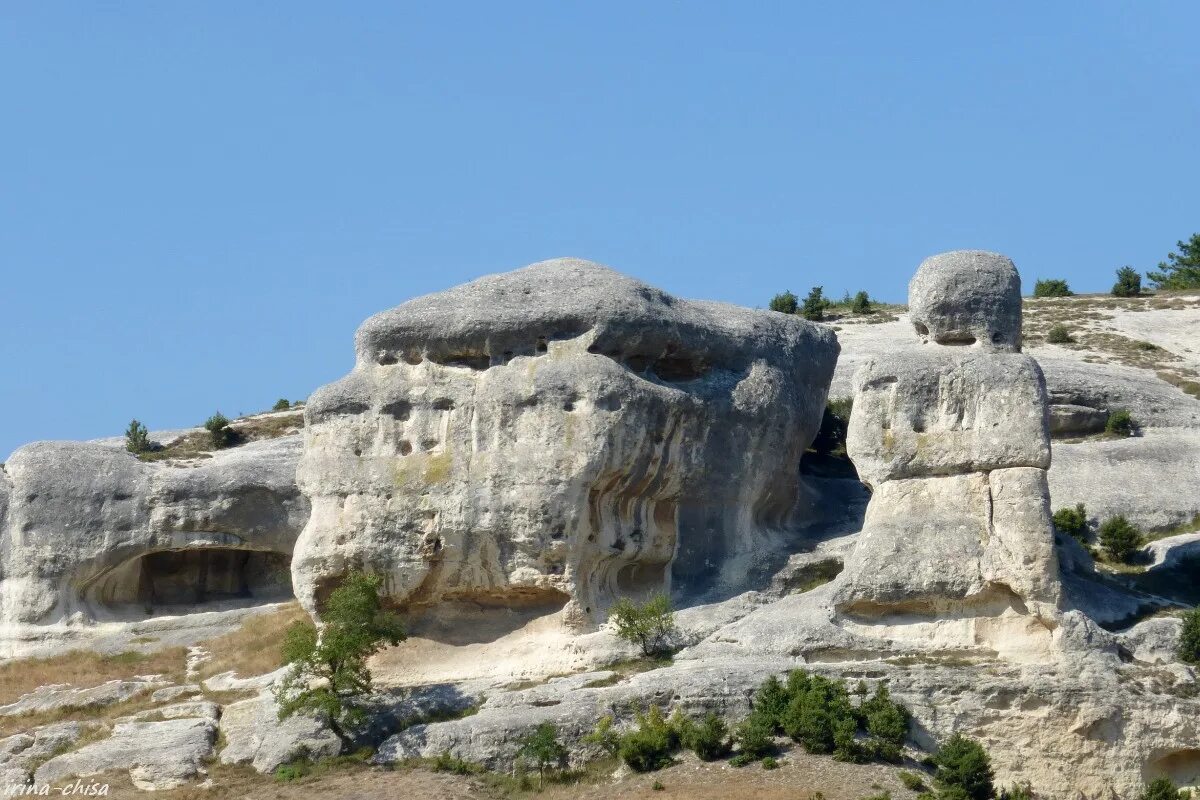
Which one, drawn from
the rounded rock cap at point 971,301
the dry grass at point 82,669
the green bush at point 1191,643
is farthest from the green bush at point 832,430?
the dry grass at point 82,669

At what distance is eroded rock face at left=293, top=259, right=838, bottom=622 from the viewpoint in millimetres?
40812

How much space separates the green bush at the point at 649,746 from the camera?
35094mm

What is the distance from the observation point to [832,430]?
50594 mm

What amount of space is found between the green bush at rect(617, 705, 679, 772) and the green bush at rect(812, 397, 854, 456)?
15.0 meters

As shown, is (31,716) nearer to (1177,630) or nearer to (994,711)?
(994,711)

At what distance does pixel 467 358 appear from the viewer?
43.1m

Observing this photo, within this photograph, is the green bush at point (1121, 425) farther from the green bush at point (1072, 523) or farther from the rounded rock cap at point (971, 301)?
the rounded rock cap at point (971, 301)

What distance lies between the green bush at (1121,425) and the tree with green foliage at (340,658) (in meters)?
18.7

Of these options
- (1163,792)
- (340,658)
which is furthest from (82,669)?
(1163,792)

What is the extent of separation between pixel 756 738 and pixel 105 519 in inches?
706

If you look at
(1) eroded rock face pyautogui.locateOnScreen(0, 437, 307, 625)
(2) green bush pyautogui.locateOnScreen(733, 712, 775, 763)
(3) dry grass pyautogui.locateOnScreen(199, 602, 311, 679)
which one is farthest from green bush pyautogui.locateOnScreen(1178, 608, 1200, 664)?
(1) eroded rock face pyautogui.locateOnScreen(0, 437, 307, 625)

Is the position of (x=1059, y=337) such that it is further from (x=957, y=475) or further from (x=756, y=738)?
(x=756, y=738)

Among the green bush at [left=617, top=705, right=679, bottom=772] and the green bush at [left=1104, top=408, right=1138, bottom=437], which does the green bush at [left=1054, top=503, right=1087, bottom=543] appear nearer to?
the green bush at [left=1104, top=408, right=1138, bottom=437]

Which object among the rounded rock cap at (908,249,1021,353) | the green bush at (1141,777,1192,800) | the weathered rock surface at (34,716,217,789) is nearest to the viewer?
the green bush at (1141,777,1192,800)
